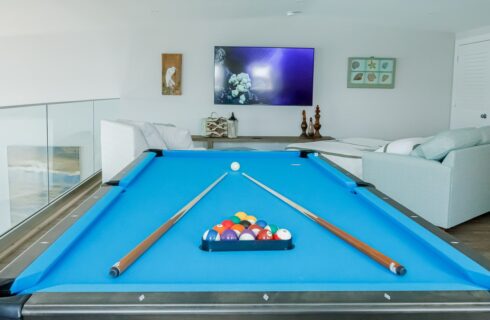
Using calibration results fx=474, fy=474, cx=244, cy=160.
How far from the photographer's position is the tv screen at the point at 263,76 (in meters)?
7.17

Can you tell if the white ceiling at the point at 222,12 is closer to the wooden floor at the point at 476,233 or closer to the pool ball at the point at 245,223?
the wooden floor at the point at 476,233

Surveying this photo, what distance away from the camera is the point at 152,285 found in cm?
114

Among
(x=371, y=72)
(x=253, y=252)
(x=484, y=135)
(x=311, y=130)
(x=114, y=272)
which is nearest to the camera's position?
(x=114, y=272)

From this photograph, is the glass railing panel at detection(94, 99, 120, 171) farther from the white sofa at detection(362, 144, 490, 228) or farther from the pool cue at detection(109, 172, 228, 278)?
the pool cue at detection(109, 172, 228, 278)

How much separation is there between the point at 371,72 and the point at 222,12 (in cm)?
253

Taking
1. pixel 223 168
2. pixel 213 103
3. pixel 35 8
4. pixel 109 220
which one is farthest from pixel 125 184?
pixel 213 103

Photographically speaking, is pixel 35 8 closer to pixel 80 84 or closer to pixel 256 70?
pixel 80 84

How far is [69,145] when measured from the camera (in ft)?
16.0

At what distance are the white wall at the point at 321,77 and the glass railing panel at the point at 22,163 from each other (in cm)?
327

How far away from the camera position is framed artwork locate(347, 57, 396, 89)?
741cm

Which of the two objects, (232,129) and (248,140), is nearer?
(248,140)

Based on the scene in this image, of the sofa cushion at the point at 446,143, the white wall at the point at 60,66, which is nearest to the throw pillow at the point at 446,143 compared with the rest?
the sofa cushion at the point at 446,143

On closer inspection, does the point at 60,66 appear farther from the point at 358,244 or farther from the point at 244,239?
the point at 358,244

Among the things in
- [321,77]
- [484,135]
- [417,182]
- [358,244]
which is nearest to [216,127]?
[321,77]
